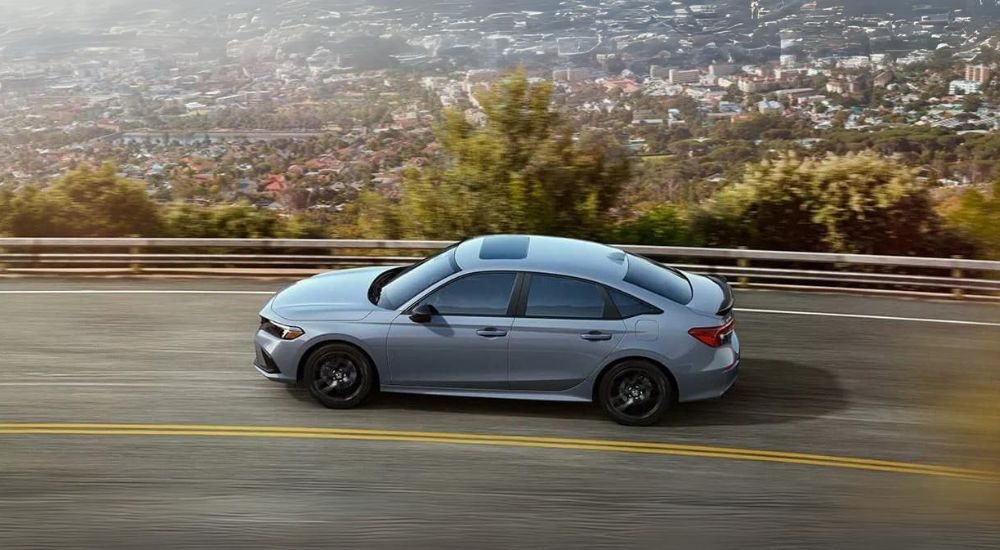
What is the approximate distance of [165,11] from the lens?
70.2 m

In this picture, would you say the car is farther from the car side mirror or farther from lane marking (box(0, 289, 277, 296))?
lane marking (box(0, 289, 277, 296))

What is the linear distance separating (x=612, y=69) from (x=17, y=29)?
148 ft

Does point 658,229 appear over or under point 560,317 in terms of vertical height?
under

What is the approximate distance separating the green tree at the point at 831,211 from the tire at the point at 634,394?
385 inches

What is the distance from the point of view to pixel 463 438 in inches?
333

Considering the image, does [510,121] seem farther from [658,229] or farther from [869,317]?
[869,317]

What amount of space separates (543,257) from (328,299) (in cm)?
207

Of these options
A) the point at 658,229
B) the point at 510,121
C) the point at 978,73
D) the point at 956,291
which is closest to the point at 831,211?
the point at 658,229

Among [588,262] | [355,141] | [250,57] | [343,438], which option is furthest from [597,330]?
[250,57]

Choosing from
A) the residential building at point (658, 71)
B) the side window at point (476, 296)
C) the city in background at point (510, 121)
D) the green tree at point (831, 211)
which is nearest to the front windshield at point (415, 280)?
the side window at point (476, 296)

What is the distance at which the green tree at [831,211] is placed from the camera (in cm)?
1784

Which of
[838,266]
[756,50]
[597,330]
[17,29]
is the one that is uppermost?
[17,29]

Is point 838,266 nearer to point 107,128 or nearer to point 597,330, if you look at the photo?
point 597,330

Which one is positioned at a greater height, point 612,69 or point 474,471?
point 612,69
